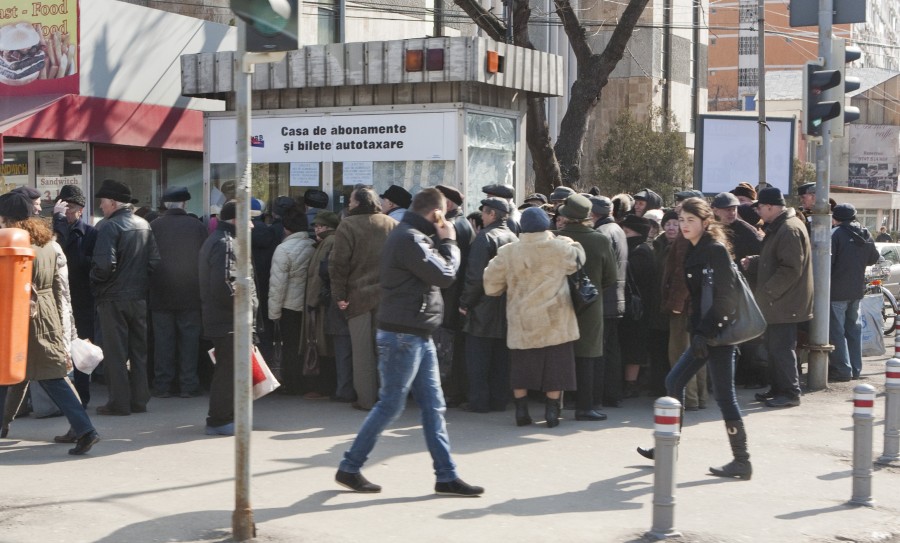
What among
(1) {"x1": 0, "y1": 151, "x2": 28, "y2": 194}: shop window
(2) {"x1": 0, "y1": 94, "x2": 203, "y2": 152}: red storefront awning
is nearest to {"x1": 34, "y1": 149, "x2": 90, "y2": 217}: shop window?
(1) {"x1": 0, "y1": 151, "x2": 28, "y2": 194}: shop window

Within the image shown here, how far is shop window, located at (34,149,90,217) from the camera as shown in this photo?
1547 cm

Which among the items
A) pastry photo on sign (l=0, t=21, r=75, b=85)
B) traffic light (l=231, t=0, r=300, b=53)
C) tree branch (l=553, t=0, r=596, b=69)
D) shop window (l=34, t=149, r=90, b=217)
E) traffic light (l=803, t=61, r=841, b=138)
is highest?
tree branch (l=553, t=0, r=596, b=69)

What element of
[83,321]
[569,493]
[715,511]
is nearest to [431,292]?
[569,493]

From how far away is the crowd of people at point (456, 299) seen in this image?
7.84 meters

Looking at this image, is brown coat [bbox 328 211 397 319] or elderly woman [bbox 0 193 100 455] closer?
elderly woman [bbox 0 193 100 455]

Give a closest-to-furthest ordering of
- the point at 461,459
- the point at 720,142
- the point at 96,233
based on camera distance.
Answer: the point at 461,459 → the point at 96,233 → the point at 720,142

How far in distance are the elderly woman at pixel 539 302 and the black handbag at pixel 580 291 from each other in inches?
1.8

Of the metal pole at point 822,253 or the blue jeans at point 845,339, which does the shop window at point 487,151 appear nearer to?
the metal pole at point 822,253

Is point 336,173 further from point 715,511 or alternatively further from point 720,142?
point 720,142

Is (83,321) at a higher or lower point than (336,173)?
lower

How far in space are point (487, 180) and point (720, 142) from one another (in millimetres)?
6944

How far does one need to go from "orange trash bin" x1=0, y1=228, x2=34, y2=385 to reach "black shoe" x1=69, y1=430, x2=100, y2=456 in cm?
99

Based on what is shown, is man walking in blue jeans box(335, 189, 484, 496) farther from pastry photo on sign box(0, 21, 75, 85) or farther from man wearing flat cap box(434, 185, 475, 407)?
pastry photo on sign box(0, 21, 75, 85)

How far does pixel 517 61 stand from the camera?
1165 cm
